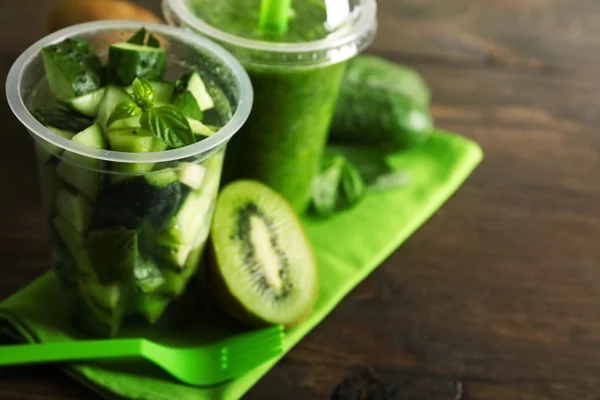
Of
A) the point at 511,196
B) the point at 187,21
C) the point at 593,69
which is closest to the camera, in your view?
the point at 187,21

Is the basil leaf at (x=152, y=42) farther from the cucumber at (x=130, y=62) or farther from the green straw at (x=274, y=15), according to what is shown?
the green straw at (x=274, y=15)

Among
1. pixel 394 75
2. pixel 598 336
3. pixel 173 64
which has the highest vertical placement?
pixel 173 64

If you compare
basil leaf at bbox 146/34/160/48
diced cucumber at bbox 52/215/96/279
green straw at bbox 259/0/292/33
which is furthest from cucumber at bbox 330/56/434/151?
diced cucumber at bbox 52/215/96/279

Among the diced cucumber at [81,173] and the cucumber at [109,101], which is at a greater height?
the cucumber at [109,101]

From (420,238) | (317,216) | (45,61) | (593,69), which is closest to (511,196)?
(420,238)

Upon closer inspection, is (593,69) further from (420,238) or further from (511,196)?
(420,238)

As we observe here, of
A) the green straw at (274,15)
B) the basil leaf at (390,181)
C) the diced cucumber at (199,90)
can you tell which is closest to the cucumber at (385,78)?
the basil leaf at (390,181)

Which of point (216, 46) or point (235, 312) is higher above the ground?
point (216, 46)
